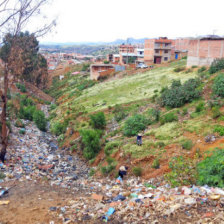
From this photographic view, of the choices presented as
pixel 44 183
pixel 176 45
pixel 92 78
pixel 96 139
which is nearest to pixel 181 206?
pixel 44 183

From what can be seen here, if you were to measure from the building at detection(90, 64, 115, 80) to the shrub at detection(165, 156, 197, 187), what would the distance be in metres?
28.6

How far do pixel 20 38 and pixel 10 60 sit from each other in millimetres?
1018

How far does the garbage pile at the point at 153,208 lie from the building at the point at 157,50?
126ft

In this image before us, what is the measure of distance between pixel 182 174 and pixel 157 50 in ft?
130

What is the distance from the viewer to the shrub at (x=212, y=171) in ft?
17.2

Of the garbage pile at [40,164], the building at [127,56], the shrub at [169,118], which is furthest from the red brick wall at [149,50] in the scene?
the garbage pile at [40,164]

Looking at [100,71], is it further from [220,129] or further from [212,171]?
[212,171]

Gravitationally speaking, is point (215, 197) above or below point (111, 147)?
above

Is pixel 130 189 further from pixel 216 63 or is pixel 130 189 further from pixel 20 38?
pixel 216 63

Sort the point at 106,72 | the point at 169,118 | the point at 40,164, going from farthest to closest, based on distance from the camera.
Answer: the point at 106,72 → the point at 169,118 → the point at 40,164

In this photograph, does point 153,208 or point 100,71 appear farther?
point 100,71

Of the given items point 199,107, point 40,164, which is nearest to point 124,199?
point 40,164

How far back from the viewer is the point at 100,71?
113 feet

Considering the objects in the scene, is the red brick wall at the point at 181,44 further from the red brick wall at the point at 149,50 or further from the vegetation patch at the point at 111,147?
the vegetation patch at the point at 111,147
